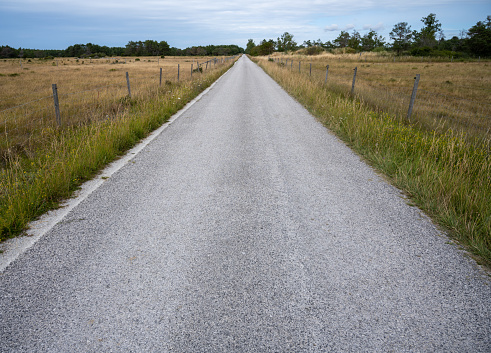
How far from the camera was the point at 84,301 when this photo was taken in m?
2.47

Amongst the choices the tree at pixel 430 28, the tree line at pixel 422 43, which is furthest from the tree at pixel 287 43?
the tree at pixel 430 28

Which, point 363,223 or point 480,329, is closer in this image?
point 480,329

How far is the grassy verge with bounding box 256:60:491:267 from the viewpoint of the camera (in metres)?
3.52

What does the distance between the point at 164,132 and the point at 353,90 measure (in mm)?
8891

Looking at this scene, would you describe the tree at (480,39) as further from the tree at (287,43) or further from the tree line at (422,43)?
the tree at (287,43)

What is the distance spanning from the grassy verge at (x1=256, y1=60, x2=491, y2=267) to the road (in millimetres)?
243

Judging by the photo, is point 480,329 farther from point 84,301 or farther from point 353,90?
point 353,90

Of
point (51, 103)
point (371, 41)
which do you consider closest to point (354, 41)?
point (371, 41)

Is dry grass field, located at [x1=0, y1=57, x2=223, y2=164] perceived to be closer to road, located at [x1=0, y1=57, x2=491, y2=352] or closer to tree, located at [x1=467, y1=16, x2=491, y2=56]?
road, located at [x1=0, y1=57, x2=491, y2=352]

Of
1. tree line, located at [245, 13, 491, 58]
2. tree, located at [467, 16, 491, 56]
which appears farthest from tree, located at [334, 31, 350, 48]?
tree, located at [467, 16, 491, 56]

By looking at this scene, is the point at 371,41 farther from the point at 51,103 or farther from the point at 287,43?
the point at 51,103

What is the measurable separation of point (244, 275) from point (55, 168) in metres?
3.54

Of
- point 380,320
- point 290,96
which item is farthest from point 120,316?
point 290,96

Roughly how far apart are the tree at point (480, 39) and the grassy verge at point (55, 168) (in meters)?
80.2
